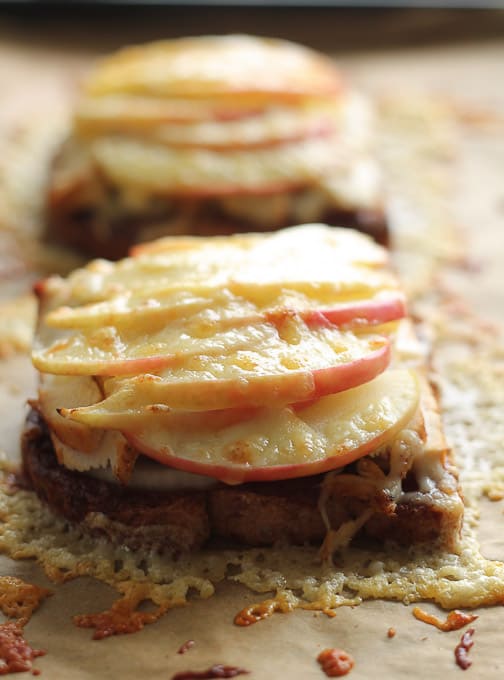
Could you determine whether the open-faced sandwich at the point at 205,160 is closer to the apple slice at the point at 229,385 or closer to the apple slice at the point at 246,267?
the apple slice at the point at 246,267

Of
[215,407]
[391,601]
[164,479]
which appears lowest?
[391,601]

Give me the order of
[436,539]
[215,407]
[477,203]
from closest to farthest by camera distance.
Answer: [215,407], [436,539], [477,203]

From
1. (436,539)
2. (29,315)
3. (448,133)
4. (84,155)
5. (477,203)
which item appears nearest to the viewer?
(436,539)

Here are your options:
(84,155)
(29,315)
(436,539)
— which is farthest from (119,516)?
(84,155)

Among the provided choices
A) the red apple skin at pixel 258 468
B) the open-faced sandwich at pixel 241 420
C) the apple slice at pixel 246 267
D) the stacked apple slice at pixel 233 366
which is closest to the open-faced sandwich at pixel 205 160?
the apple slice at pixel 246 267

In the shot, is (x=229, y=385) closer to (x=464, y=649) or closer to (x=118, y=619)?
(x=118, y=619)

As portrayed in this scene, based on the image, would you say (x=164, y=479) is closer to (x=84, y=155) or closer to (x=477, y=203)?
(x=84, y=155)
